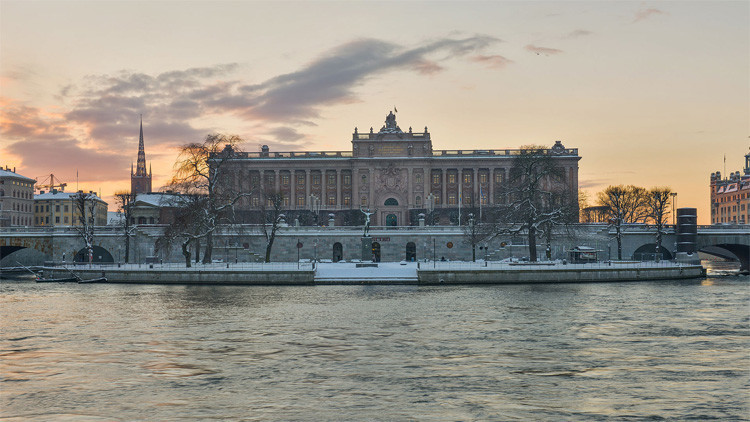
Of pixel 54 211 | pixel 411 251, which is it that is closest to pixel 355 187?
pixel 411 251

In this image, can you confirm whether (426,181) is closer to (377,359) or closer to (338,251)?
(338,251)

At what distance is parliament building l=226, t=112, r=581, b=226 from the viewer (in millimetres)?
157500

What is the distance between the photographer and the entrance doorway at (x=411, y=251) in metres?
103

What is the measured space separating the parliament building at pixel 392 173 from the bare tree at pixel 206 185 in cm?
6661

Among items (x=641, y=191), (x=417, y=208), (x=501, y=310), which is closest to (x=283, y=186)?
(x=417, y=208)

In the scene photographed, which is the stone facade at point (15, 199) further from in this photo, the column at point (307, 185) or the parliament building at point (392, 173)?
the column at point (307, 185)

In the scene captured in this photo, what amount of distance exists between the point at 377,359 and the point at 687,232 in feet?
253

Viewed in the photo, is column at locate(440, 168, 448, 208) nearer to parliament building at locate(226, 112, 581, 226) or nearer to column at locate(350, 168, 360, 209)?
parliament building at locate(226, 112, 581, 226)

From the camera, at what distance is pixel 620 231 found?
10112 cm

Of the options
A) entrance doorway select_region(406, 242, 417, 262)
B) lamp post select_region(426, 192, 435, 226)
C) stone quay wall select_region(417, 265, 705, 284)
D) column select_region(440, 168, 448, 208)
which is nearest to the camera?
stone quay wall select_region(417, 265, 705, 284)

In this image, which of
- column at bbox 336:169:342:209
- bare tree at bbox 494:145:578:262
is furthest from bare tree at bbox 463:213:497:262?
column at bbox 336:169:342:209

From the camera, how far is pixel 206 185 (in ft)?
282

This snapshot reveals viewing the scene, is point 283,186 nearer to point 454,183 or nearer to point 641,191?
point 454,183

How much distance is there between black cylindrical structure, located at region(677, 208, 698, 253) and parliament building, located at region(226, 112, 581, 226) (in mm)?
56717
